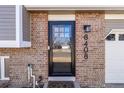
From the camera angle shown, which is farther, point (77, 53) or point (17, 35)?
point (77, 53)

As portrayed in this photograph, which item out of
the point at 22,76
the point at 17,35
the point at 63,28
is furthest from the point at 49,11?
the point at 22,76

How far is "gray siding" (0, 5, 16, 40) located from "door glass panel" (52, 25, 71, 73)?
2.02m

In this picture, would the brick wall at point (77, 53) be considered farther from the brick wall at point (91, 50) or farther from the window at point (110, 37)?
the window at point (110, 37)

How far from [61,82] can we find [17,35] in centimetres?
244

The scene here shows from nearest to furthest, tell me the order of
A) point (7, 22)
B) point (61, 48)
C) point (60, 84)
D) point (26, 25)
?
point (7, 22) → point (26, 25) → point (60, 84) → point (61, 48)

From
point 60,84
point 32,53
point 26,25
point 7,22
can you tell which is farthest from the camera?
point 32,53

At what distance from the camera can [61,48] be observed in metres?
8.34

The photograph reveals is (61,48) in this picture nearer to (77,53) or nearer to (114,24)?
(77,53)

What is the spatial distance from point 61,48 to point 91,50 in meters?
1.08

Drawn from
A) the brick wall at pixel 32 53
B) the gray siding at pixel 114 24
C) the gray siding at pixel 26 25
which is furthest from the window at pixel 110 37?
the gray siding at pixel 26 25

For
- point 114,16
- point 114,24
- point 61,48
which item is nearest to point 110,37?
point 114,24

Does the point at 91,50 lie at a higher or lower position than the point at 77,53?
higher

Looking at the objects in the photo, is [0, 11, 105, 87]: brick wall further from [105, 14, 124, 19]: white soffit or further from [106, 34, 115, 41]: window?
[106, 34, 115, 41]: window

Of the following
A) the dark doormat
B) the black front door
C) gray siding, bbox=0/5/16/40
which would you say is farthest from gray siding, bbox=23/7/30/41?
the dark doormat
